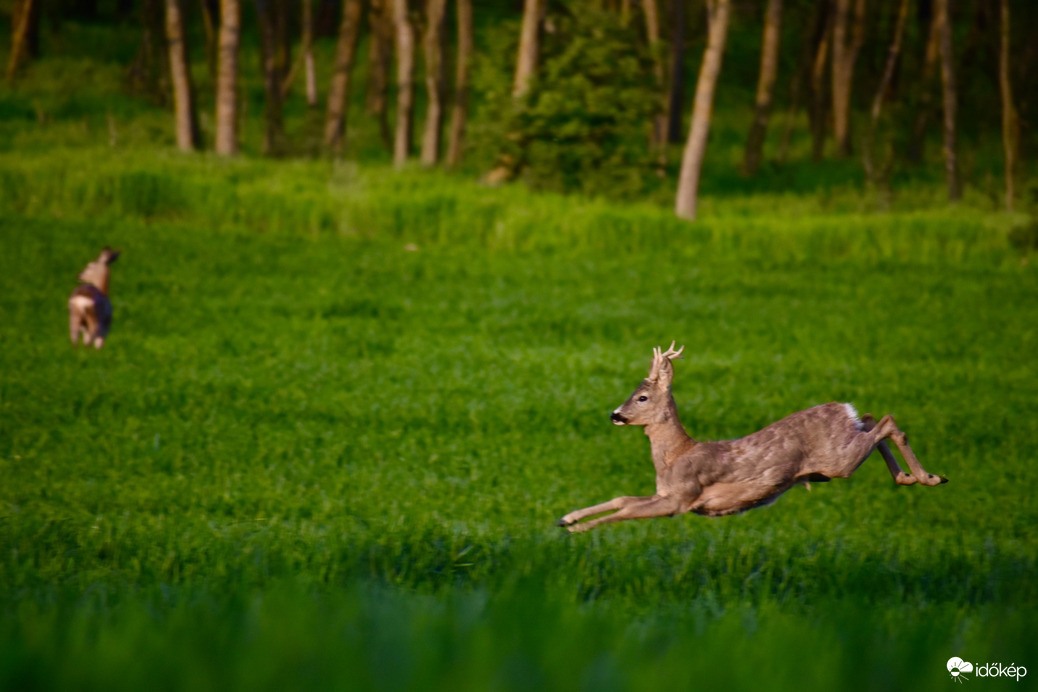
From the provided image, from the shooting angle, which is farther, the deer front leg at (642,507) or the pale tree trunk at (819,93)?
the pale tree trunk at (819,93)

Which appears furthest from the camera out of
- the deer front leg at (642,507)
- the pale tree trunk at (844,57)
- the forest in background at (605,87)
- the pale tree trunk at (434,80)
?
the pale tree trunk at (844,57)

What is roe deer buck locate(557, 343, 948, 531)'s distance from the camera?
4000mm

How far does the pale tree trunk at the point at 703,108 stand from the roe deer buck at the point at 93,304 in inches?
493

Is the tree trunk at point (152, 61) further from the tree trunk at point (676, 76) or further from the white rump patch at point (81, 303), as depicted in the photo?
the white rump patch at point (81, 303)

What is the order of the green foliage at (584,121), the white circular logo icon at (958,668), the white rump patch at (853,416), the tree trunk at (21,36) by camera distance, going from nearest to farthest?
the white circular logo icon at (958,668) < the white rump patch at (853,416) < the green foliage at (584,121) < the tree trunk at (21,36)

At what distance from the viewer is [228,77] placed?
2512 cm

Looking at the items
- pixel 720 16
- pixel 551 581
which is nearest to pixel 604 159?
pixel 720 16

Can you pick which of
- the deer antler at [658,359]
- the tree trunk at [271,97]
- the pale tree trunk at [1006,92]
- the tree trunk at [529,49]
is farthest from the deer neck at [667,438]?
the tree trunk at [271,97]

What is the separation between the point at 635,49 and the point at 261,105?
24535 millimetres

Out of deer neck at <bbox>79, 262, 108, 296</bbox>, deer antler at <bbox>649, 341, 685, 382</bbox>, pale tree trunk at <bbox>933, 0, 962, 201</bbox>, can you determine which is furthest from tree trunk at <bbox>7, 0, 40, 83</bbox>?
deer antler at <bbox>649, 341, 685, 382</bbox>

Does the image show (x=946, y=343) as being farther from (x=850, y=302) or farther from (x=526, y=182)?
(x=526, y=182)

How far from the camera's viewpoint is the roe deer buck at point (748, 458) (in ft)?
13.1

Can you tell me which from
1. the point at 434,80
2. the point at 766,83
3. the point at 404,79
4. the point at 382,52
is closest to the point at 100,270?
the point at 404,79

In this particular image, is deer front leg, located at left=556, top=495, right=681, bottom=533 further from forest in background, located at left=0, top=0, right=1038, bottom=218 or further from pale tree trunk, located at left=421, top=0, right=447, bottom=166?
pale tree trunk, located at left=421, top=0, right=447, bottom=166
